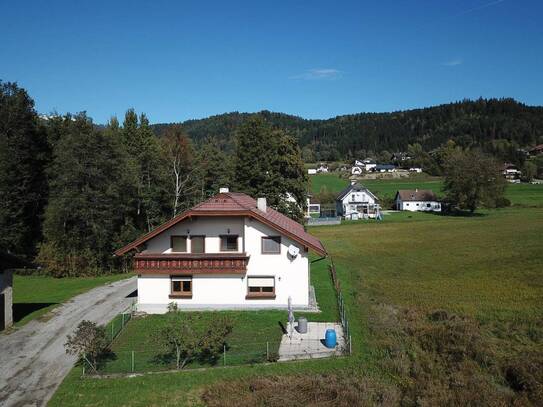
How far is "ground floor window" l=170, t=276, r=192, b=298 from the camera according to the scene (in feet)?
93.7

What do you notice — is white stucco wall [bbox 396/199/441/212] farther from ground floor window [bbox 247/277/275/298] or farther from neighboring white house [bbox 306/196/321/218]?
ground floor window [bbox 247/277/275/298]

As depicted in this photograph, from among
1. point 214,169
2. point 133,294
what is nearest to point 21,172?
point 133,294

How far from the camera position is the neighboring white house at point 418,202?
115 metres

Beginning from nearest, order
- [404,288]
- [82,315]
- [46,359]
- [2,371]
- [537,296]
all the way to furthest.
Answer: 1. [2,371]
2. [46,359]
3. [82,315]
4. [537,296]
5. [404,288]

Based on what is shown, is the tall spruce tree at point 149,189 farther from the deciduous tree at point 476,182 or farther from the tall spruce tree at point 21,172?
the deciduous tree at point 476,182

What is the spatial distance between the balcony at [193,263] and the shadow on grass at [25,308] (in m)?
7.36

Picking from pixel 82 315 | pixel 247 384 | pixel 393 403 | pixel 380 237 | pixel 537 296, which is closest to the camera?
pixel 393 403

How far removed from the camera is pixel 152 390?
1783 cm

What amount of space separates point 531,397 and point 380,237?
51290 millimetres

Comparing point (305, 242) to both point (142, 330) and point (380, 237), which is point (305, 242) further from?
point (380, 237)

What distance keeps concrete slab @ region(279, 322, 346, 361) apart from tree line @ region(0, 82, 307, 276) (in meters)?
26.5

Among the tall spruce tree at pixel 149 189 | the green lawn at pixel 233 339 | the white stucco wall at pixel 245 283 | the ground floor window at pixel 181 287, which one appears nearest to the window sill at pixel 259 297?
the white stucco wall at pixel 245 283

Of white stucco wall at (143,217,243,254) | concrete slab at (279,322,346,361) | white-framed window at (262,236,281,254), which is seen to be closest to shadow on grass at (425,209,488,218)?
white-framed window at (262,236,281,254)

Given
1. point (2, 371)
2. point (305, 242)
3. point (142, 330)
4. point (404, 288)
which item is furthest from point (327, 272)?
point (2, 371)
